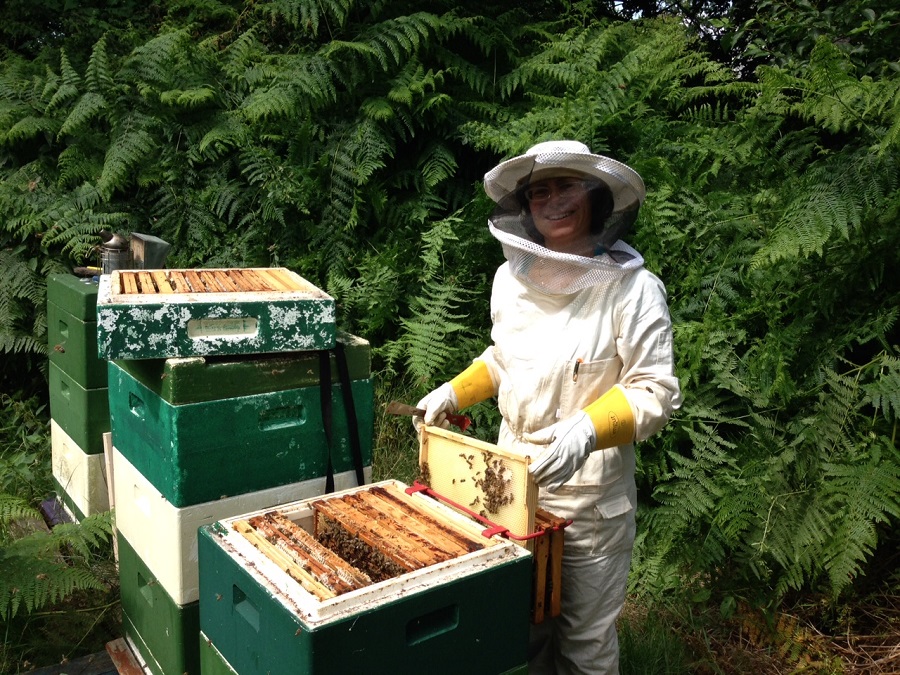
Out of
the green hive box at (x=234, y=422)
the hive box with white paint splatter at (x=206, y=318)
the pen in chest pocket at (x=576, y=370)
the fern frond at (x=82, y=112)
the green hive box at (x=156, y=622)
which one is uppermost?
the fern frond at (x=82, y=112)

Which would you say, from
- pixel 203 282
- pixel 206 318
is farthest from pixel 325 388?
pixel 203 282

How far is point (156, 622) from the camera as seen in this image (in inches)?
90.1

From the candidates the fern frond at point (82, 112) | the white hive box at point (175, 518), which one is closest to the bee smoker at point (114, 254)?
the white hive box at point (175, 518)

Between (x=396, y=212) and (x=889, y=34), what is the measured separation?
314cm

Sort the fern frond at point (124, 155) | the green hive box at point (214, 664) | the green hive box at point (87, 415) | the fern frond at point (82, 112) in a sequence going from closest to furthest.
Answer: the green hive box at point (214, 664)
the green hive box at point (87, 415)
the fern frond at point (124, 155)
the fern frond at point (82, 112)

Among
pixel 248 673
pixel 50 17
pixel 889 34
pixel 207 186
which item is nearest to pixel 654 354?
pixel 248 673

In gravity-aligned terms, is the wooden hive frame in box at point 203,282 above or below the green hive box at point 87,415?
above

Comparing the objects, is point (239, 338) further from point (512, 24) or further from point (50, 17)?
point (50, 17)

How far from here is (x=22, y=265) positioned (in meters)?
4.91

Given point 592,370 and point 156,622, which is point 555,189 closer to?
point 592,370

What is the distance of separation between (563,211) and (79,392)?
246 cm

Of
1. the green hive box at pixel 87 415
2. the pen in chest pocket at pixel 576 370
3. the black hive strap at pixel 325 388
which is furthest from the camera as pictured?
the green hive box at pixel 87 415

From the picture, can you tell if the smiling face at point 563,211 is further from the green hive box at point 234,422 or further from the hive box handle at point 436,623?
the hive box handle at point 436,623

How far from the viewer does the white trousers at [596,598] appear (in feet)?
7.22
